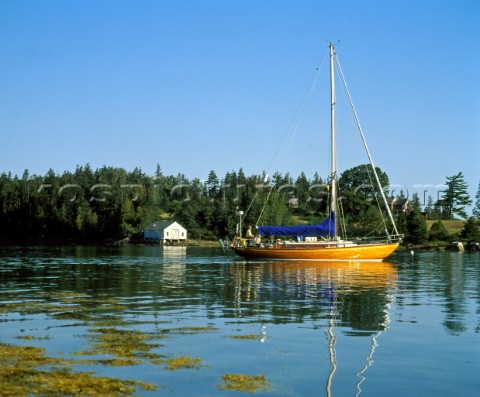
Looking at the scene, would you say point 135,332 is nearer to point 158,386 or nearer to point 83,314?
point 83,314

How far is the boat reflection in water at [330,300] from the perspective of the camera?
20453 millimetres

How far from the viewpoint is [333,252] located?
6388cm

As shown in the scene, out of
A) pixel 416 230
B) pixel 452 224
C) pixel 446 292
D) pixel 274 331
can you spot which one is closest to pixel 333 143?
pixel 446 292

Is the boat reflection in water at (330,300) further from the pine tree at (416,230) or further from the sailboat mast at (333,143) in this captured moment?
the pine tree at (416,230)

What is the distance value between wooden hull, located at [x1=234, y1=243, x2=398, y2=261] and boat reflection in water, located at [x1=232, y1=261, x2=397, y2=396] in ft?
46.2

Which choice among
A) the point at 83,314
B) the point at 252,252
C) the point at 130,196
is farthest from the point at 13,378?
the point at 130,196

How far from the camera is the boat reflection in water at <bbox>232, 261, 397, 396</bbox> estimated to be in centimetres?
2045

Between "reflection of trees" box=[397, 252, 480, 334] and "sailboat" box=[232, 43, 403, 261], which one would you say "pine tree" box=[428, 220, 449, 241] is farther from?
"reflection of trees" box=[397, 252, 480, 334]

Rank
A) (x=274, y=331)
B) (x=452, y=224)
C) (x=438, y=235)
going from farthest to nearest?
(x=452, y=224)
(x=438, y=235)
(x=274, y=331)

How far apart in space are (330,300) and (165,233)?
145m

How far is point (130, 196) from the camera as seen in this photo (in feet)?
647

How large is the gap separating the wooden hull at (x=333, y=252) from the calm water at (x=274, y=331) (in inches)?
977

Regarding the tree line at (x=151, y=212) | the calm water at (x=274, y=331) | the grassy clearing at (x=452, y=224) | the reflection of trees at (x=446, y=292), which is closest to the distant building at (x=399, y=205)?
the tree line at (x=151, y=212)

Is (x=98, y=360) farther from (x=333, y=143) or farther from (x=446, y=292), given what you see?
(x=333, y=143)
